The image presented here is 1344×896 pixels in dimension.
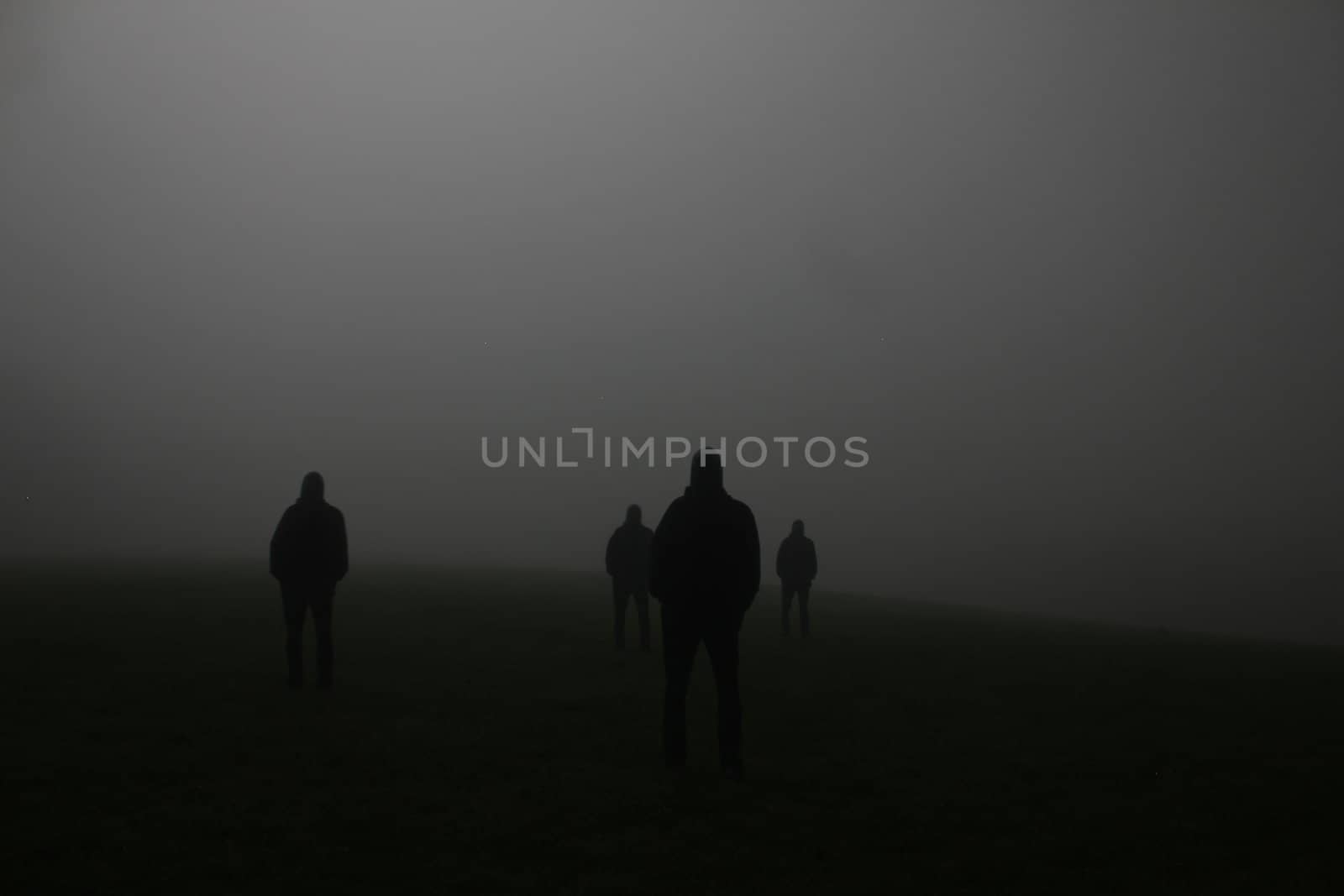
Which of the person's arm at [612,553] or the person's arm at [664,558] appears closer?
the person's arm at [664,558]

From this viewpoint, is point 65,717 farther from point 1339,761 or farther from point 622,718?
point 1339,761

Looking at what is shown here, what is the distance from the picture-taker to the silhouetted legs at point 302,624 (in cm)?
1356

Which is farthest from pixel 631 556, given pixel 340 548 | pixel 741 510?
pixel 741 510

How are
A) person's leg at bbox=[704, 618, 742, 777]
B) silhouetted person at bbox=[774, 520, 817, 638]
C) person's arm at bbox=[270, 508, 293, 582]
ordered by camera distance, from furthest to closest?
silhouetted person at bbox=[774, 520, 817, 638]
person's arm at bbox=[270, 508, 293, 582]
person's leg at bbox=[704, 618, 742, 777]

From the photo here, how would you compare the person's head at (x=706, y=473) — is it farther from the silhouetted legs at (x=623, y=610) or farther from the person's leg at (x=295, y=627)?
the silhouetted legs at (x=623, y=610)

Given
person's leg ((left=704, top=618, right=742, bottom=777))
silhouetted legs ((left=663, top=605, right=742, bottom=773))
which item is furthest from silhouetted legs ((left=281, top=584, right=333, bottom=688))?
person's leg ((left=704, top=618, right=742, bottom=777))

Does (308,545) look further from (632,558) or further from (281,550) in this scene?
(632,558)

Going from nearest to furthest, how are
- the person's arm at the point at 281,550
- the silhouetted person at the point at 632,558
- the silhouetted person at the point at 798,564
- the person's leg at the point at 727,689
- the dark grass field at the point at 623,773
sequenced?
1. the dark grass field at the point at 623,773
2. the person's leg at the point at 727,689
3. the person's arm at the point at 281,550
4. the silhouetted person at the point at 632,558
5. the silhouetted person at the point at 798,564

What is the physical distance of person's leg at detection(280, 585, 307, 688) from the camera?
534 inches

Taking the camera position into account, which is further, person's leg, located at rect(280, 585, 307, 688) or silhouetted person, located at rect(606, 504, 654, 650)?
silhouetted person, located at rect(606, 504, 654, 650)

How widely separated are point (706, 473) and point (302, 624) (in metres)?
6.69

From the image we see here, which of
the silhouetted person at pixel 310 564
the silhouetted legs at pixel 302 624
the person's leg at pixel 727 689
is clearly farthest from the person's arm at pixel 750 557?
the silhouetted legs at pixel 302 624

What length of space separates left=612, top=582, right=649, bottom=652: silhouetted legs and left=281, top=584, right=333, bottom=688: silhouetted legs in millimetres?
6217

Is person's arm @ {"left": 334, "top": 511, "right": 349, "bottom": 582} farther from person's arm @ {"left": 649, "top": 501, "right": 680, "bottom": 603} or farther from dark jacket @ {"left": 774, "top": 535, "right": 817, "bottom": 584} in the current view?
dark jacket @ {"left": 774, "top": 535, "right": 817, "bottom": 584}
